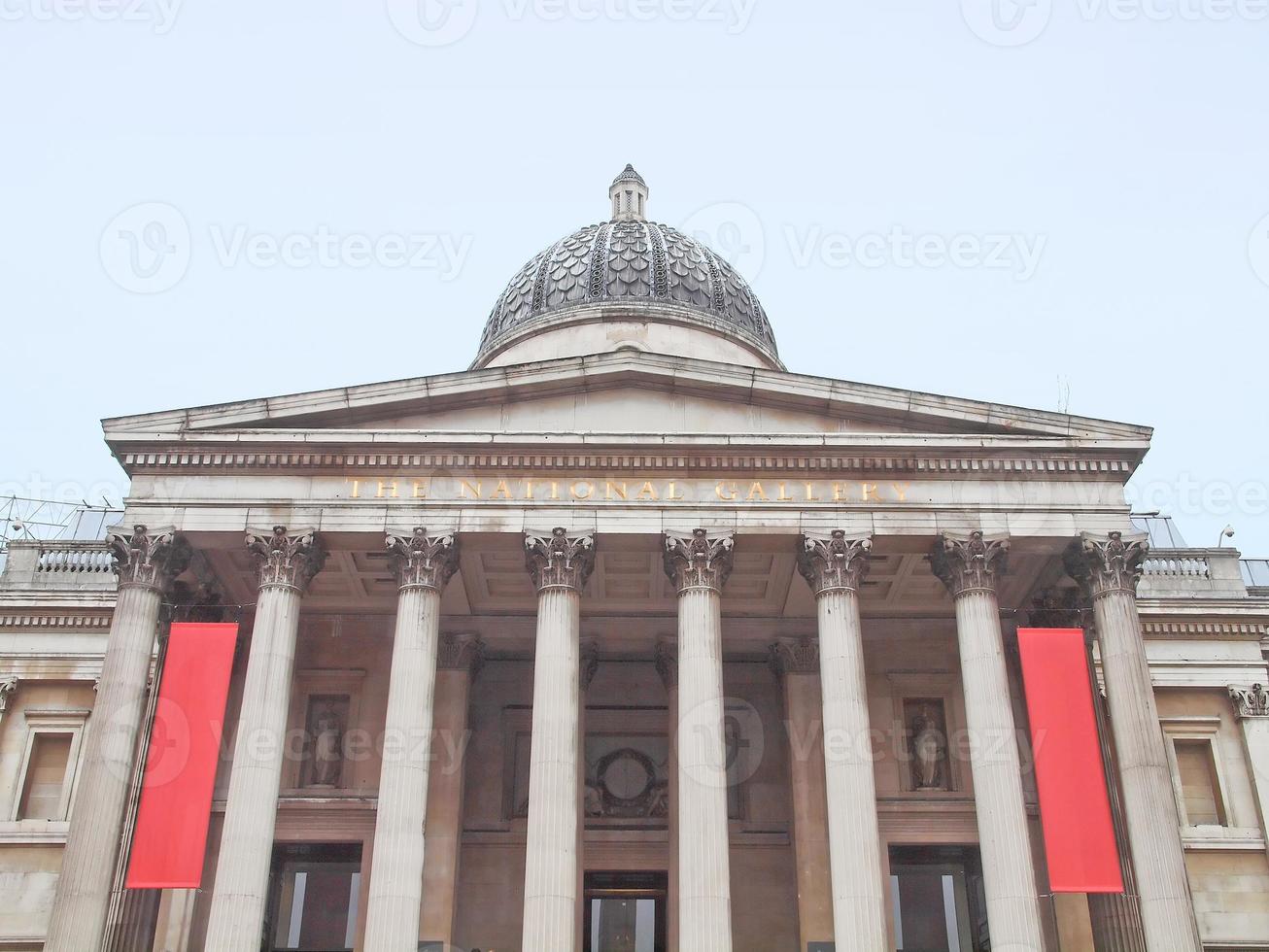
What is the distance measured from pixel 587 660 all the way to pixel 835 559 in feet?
23.8

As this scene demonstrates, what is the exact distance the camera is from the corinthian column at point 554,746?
70.3ft

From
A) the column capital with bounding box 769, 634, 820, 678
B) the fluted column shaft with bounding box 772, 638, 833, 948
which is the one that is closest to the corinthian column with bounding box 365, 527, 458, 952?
the fluted column shaft with bounding box 772, 638, 833, 948

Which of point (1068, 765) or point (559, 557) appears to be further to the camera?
point (559, 557)

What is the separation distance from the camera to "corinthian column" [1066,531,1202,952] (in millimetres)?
21578

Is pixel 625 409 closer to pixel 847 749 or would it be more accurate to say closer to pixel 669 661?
pixel 669 661

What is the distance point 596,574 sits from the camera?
27781 millimetres

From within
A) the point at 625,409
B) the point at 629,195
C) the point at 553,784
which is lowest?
the point at 553,784

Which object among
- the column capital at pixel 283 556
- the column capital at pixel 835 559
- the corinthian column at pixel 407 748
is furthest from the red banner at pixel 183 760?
the column capital at pixel 835 559

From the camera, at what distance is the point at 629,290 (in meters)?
34.7

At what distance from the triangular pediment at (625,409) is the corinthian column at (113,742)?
8.09ft

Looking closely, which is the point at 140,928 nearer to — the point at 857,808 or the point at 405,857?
the point at 405,857

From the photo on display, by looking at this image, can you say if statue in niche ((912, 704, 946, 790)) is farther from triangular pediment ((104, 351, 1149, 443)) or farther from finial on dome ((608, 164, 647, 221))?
finial on dome ((608, 164, 647, 221))

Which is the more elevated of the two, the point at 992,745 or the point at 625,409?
the point at 625,409

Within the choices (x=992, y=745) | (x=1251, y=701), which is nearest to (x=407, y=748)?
(x=992, y=745)
